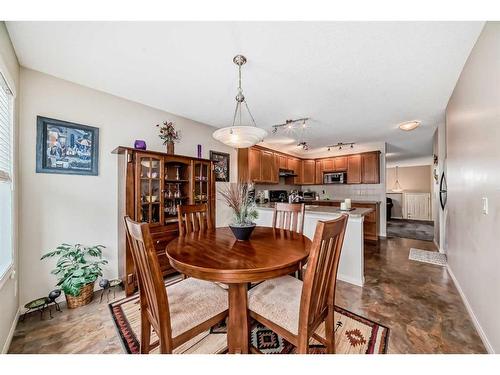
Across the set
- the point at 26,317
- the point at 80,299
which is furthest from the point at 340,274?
the point at 26,317

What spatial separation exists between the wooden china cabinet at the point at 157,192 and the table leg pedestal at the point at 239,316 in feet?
5.24

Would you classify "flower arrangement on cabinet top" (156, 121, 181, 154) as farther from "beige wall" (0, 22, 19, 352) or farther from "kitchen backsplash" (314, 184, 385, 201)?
"kitchen backsplash" (314, 184, 385, 201)

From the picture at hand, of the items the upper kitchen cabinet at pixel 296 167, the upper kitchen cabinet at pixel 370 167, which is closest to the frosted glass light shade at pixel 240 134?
the upper kitchen cabinet at pixel 296 167

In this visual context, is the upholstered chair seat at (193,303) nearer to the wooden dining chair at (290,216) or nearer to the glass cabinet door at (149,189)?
the wooden dining chair at (290,216)

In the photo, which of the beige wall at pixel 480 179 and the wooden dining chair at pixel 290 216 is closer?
the beige wall at pixel 480 179

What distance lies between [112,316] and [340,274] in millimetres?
2654

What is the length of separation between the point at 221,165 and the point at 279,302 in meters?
2.99

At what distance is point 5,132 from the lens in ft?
5.41

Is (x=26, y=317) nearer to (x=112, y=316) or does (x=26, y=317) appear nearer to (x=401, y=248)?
(x=112, y=316)

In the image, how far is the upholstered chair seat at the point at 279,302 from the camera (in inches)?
46.3

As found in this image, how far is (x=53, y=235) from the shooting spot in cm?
213

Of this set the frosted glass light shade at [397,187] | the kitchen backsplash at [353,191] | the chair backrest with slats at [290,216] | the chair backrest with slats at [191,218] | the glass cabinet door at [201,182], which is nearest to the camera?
the chair backrest with slats at [191,218]

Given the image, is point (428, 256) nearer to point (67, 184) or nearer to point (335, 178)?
point (335, 178)

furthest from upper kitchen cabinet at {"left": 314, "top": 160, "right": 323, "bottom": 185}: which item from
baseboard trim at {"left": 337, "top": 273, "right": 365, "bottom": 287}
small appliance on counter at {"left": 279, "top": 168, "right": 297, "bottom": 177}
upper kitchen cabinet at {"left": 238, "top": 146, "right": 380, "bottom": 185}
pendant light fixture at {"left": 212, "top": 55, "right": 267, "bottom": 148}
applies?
pendant light fixture at {"left": 212, "top": 55, "right": 267, "bottom": 148}
